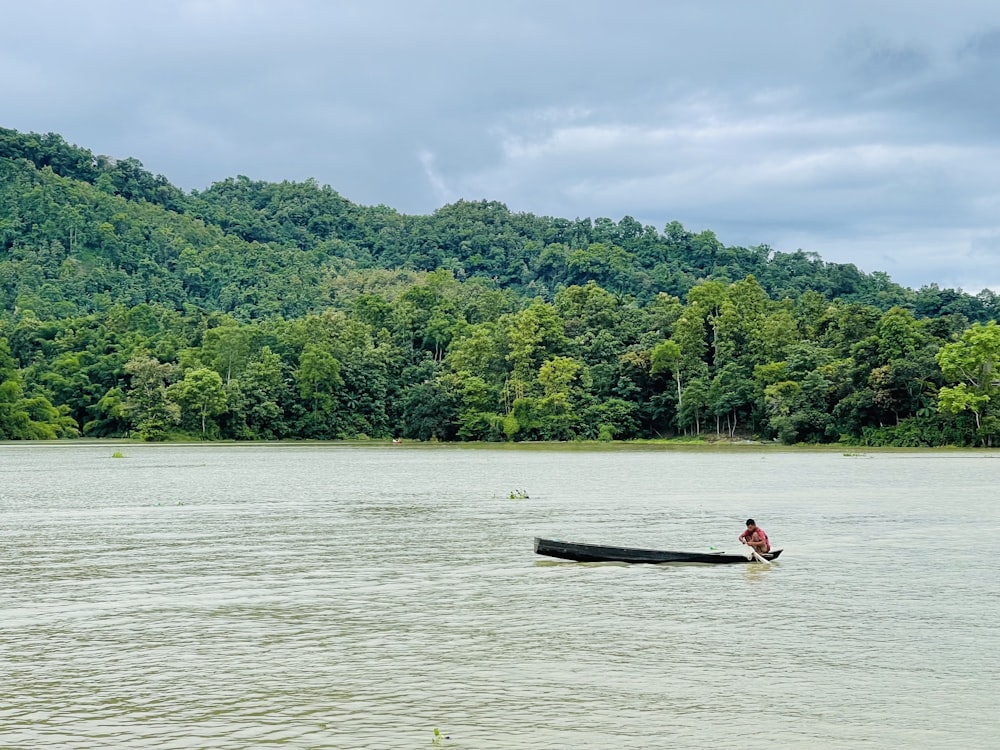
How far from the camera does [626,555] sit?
28844 mm

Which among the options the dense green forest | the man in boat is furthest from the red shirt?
the dense green forest

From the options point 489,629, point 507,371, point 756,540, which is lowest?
point 489,629

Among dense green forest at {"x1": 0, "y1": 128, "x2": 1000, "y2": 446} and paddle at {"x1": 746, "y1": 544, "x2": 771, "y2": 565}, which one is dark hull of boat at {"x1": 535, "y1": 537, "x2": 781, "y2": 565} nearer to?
paddle at {"x1": 746, "y1": 544, "x2": 771, "y2": 565}

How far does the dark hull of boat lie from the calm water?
34cm

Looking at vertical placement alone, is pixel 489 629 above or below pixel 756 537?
below

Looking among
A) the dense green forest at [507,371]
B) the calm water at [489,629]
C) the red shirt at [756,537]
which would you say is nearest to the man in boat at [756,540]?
the red shirt at [756,537]

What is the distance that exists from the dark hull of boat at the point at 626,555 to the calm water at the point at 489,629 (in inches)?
13.4

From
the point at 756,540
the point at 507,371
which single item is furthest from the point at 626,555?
the point at 507,371

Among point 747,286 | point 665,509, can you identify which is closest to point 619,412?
point 747,286

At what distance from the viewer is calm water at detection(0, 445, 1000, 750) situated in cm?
1507

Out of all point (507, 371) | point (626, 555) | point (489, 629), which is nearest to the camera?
point (489, 629)

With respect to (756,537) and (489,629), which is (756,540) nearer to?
(756,537)

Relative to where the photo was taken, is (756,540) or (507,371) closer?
(756,540)

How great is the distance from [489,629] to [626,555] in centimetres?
823
